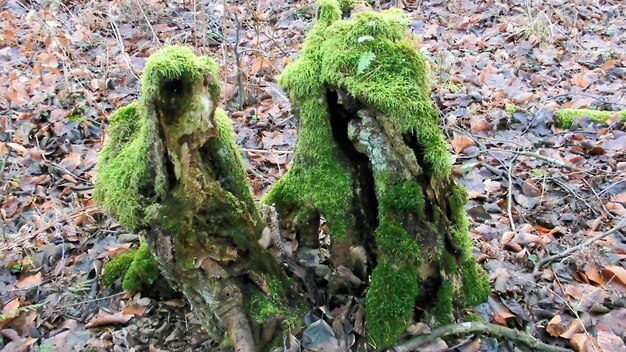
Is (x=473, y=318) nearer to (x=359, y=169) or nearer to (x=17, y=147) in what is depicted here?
(x=359, y=169)

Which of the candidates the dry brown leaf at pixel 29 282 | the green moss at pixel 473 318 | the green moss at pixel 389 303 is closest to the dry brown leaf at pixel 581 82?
the green moss at pixel 473 318

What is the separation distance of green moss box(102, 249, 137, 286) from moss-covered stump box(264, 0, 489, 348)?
1.16m

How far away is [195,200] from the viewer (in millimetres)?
2441

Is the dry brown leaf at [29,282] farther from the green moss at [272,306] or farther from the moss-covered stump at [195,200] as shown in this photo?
the green moss at [272,306]

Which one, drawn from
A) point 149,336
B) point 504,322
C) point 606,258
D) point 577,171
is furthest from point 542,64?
point 149,336

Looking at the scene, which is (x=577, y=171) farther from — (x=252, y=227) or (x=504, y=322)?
(x=252, y=227)

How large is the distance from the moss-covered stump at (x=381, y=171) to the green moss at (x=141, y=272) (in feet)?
2.90

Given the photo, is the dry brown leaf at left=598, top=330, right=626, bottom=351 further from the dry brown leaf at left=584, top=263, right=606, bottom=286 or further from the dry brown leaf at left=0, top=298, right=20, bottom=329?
the dry brown leaf at left=0, top=298, right=20, bottom=329

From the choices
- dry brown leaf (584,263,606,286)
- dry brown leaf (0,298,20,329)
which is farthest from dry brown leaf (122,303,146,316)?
dry brown leaf (584,263,606,286)

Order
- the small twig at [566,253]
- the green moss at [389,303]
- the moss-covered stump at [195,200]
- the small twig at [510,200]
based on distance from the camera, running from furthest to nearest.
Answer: the small twig at [510,200] → the small twig at [566,253] → the green moss at [389,303] → the moss-covered stump at [195,200]

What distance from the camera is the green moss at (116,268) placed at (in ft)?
10.8

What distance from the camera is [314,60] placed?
8.54ft

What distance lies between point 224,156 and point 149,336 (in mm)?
1144

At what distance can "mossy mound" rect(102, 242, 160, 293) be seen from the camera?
307cm
